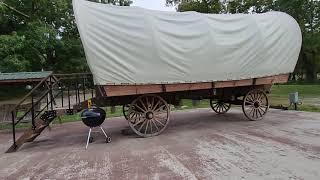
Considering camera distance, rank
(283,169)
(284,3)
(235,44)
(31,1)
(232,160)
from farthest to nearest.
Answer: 1. (284,3)
2. (31,1)
3. (235,44)
4. (232,160)
5. (283,169)

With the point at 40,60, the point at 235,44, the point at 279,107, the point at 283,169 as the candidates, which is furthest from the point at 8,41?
the point at 283,169

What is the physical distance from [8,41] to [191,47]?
1103cm

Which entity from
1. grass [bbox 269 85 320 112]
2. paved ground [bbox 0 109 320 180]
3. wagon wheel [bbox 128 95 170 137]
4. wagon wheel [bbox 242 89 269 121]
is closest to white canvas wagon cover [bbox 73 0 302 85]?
wagon wheel [bbox 128 95 170 137]

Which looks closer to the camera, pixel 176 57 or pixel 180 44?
pixel 176 57

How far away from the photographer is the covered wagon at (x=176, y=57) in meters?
9.70

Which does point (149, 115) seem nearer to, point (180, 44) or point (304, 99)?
point (180, 44)

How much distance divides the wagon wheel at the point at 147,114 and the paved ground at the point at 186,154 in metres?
0.40

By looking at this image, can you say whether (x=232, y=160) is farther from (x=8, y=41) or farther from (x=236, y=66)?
(x=8, y=41)

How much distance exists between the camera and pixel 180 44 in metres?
10.7

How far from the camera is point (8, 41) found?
18141 mm

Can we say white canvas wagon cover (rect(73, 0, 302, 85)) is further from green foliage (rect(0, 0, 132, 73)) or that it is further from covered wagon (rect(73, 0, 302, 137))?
green foliage (rect(0, 0, 132, 73))

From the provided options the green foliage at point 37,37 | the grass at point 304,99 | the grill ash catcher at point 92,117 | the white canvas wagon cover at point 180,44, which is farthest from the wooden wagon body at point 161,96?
the green foliage at point 37,37

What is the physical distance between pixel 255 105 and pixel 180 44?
3801 mm

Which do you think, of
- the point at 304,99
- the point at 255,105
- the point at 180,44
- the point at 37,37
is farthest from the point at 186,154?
the point at 37,37
